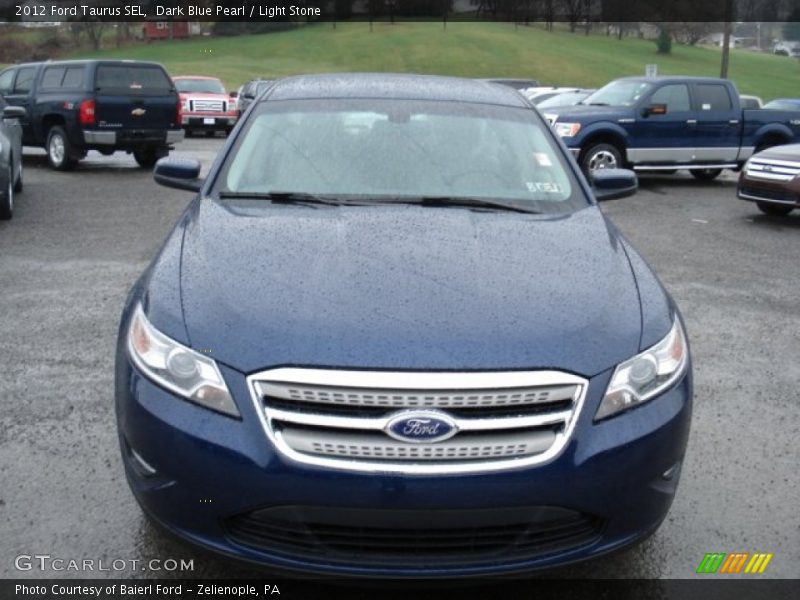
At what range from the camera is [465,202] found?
3.95 m

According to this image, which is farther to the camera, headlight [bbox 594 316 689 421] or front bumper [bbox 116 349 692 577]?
headlight [bbox 594 316 689 421]

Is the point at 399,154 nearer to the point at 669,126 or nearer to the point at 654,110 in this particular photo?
the point at 654,110

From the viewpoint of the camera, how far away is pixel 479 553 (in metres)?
2.68

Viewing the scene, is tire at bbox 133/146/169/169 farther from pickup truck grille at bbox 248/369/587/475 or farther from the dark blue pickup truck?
pickup truck grille at bbox 248/369/587/475

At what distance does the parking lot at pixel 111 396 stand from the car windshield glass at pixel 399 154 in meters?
1.37

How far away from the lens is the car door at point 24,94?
16.6 m

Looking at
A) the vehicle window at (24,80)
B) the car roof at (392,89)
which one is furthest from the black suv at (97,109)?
the car roof at (392,89)

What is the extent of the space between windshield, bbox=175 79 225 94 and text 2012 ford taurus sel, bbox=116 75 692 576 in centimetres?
2485

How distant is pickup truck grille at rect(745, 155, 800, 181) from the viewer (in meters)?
11.4

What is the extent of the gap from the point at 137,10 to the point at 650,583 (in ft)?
63.2

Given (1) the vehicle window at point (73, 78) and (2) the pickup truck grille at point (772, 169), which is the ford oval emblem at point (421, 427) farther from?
(1) the vehicle window at point (73, 78)

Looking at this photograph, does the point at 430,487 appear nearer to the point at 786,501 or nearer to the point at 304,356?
the point at 304,356

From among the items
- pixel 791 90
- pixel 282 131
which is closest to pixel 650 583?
pixel 282 131

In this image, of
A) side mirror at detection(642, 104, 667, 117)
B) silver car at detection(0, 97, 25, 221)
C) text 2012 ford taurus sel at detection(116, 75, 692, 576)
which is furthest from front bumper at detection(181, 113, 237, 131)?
text 2012 ford taurus sel at detection(116, 75, 692, 576)
